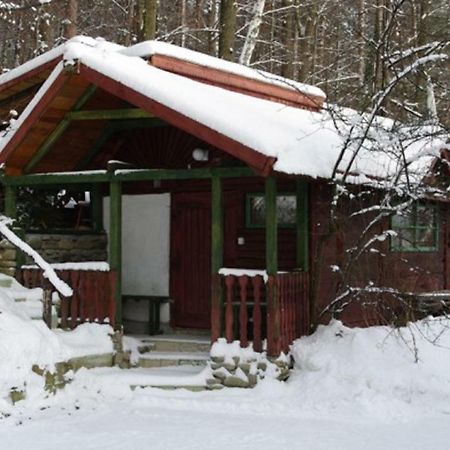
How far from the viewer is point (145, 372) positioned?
9.55 metres

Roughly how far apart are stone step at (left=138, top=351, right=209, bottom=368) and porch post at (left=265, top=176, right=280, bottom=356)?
3.81ft

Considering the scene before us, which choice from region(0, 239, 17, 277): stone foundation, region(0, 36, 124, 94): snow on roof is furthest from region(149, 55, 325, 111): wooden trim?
region(0, 239, 17, 277): stone foundation

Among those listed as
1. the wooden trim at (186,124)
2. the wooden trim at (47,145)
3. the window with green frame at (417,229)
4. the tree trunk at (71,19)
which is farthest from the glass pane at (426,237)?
the tree trunk at (71,19)

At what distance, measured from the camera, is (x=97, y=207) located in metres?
12.4

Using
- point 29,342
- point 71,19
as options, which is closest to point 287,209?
point 29,342

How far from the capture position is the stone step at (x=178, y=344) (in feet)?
33.9

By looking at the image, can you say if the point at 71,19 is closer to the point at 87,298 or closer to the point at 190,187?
the point at 190,187

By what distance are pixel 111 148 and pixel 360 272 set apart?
4.48m

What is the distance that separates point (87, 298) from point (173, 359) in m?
1.51

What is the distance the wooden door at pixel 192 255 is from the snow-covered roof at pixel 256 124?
66.3 inches

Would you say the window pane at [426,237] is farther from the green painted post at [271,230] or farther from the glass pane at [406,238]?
the green painted post at [271,230]

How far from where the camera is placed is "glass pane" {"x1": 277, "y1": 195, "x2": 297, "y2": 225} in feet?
35.8

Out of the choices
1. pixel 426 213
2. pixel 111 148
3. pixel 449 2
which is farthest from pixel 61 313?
pixel 449 2

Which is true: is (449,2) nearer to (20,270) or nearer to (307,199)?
(307,199)
